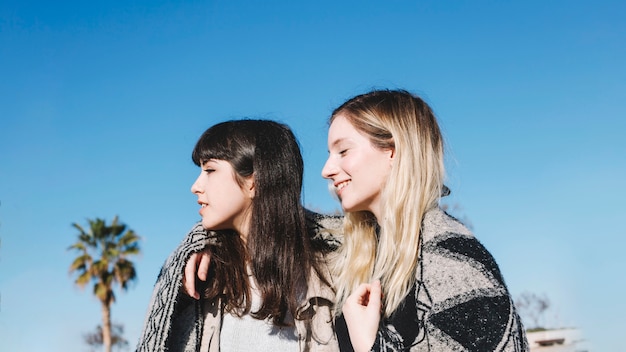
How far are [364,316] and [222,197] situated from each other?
1356 mm

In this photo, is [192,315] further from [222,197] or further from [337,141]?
[337,141]

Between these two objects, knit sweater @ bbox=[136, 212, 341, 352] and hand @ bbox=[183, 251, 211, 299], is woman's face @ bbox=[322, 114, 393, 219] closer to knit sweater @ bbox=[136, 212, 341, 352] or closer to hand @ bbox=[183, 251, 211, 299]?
knit sweater @ bbox=[136, 212, 341, 352]

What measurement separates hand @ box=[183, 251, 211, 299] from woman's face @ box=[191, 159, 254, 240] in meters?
0.17

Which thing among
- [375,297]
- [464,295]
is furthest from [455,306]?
[375,297]

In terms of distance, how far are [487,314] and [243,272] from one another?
5.68 feet

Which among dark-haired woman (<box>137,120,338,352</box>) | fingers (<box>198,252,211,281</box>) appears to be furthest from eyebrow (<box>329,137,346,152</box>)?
fingers (<box>198,252,211,281</box>)

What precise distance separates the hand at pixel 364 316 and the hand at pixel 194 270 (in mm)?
1116

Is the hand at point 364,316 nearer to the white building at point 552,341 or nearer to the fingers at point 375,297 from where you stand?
the fingers at point 375,297

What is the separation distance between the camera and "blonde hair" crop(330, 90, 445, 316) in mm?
2887

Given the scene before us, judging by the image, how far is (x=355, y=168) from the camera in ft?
10.4

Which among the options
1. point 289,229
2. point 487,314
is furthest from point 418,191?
point 289,229

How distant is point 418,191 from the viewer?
2.98 meters

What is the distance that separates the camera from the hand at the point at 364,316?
107 inches

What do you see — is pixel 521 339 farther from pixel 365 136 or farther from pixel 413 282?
pixel 365 136
